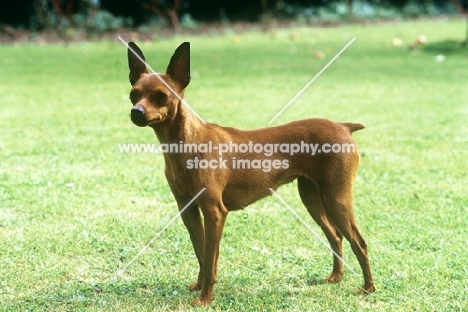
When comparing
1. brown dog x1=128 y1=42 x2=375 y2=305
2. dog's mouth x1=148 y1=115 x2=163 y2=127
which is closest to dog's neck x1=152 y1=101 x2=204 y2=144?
brown dog x1=128 y1=42 x2=375 y2=305

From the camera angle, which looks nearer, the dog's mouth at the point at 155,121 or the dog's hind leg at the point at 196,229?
the dog's mouth at the point at 155,121

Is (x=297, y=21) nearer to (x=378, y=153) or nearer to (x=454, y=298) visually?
(x=378, y=153)

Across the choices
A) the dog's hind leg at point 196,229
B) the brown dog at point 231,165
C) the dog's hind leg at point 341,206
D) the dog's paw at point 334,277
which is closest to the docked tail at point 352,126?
the brown dog at point 231,165

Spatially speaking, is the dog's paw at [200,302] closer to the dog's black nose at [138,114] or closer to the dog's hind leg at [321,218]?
the dog's hind leg at [321,218]

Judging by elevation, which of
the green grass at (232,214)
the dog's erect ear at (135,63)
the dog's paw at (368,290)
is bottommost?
the green grass at (232,214)

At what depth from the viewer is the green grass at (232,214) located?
477cm

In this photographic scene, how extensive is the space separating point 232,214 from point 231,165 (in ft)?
6.39

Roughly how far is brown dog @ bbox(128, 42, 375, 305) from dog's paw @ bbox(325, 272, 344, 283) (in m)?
0.25

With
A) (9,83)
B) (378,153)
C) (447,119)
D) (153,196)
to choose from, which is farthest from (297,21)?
(153,196)

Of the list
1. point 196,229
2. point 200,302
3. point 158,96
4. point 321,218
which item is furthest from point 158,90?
point 321,218

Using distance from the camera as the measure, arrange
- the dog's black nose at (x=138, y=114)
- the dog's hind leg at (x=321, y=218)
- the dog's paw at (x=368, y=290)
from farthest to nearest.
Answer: the dog's hind leg at (x=321, y=218), the dog's paw at (x=368, y=290), the dog's black nose at (x=138, y=114)

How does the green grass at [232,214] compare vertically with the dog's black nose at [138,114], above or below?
below

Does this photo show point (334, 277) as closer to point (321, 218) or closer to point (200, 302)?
point (321, 218)

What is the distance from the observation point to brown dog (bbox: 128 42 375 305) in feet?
14.3
